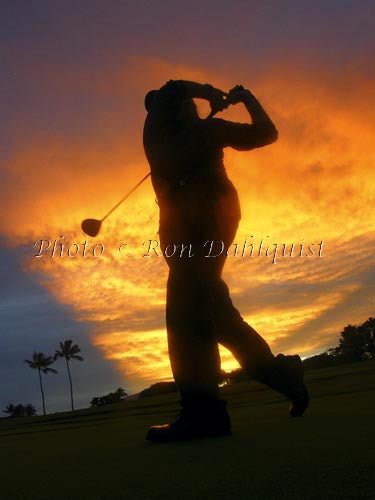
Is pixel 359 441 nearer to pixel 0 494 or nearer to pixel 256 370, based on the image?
pixel 0 494

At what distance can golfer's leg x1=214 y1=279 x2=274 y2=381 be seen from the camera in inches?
150

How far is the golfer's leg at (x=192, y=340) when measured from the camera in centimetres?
339

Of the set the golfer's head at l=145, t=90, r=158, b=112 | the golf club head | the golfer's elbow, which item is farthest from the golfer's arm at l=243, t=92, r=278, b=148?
the golf club head

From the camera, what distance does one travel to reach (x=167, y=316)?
354 centimetres

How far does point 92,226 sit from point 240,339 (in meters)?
1.36

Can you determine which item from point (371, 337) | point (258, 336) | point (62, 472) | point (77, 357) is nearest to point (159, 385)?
point (258, 336)

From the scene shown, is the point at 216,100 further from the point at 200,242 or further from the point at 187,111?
the point at 200,242

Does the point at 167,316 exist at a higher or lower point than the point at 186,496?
higher

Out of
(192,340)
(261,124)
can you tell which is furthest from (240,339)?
(261,124)

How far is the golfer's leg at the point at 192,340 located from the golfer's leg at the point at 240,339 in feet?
1.17

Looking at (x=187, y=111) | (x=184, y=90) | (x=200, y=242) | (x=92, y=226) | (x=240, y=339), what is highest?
(x=184, y=90)

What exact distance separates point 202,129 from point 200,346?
4.14 feet

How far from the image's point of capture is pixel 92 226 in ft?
14.4

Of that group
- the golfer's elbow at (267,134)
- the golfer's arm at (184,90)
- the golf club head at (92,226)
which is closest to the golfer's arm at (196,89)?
the golfer's arm at (184,90)
